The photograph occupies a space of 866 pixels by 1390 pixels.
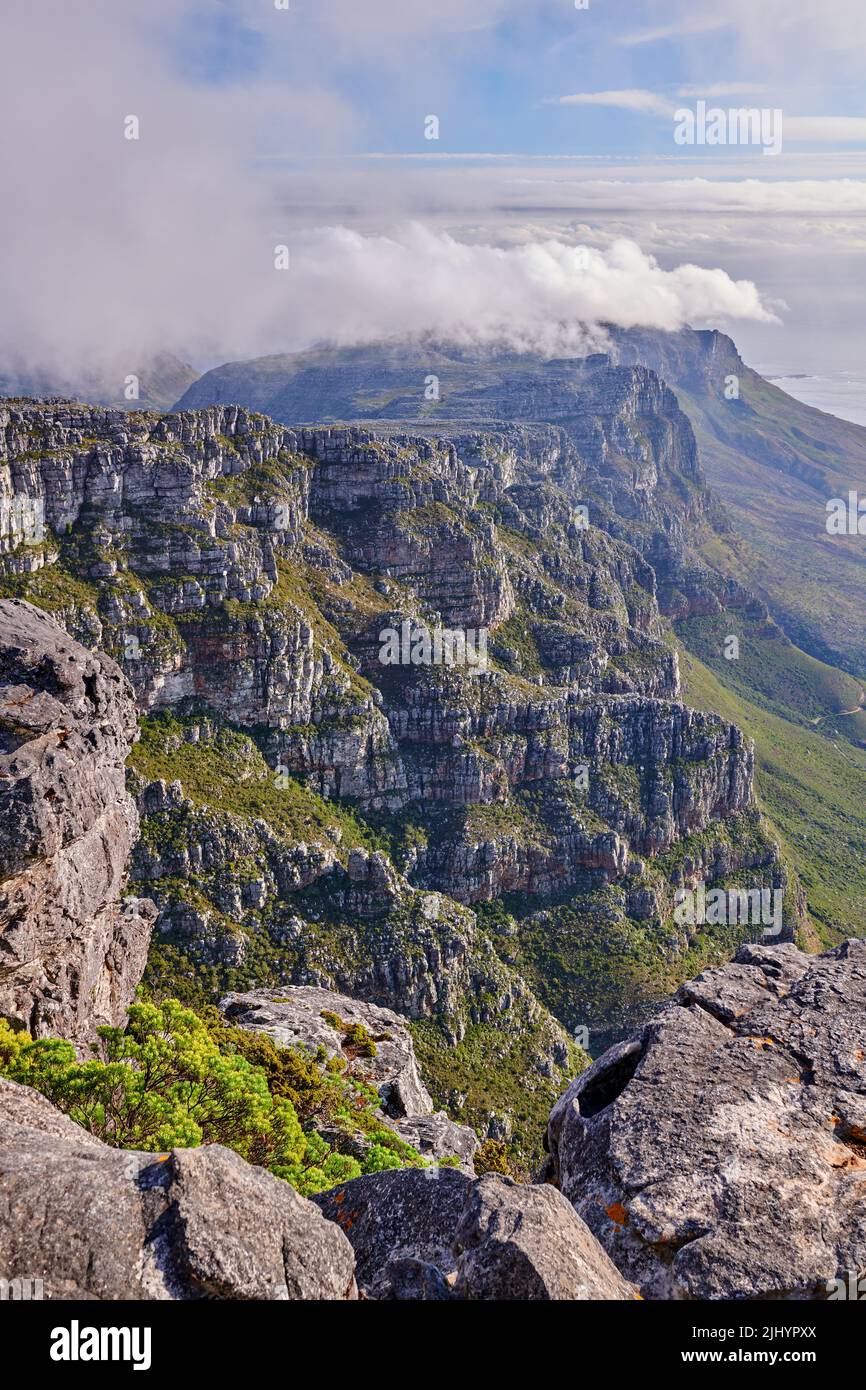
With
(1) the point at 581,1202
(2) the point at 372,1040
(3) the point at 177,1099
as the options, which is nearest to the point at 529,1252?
(1) the point at 581,1202

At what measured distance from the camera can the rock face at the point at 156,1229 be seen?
842 inches

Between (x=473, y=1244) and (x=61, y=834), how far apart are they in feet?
94.3

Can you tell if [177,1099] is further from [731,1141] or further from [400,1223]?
[731,1141]

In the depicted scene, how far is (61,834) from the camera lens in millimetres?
45281

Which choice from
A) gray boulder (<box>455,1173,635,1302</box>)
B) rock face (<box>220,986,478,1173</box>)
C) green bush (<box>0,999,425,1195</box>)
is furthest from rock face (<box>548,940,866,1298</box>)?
rock face (<box>220,986,478,1173</box>)

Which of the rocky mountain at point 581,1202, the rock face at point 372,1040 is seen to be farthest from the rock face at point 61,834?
the rock face at point 372,1040

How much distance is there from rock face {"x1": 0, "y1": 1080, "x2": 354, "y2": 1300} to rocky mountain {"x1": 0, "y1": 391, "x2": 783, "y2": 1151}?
2934 inches

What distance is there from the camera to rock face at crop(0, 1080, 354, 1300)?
21391mm

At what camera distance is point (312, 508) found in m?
163

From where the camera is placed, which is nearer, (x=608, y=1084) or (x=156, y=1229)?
(x=156, y=1229)

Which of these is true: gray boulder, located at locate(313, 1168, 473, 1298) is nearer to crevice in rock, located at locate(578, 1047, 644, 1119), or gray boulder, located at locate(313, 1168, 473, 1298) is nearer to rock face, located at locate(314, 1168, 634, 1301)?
rock face, located at locate(314, 1168, 634, 1301)

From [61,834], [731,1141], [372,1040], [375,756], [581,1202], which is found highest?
[61,834]
